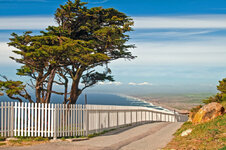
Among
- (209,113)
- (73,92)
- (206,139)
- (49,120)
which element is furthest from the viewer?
(73,92)

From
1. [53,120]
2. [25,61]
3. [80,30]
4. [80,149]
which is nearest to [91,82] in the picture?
[80,30]

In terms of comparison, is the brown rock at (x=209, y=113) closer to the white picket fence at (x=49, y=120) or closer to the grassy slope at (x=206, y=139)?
the grassy slope at (x=206, y=139)

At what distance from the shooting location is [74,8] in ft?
72.6

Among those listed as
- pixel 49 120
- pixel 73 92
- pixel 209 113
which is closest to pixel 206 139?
→ pixel 209 113

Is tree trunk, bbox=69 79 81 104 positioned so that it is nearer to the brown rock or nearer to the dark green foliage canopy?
the dark green foliage canopy

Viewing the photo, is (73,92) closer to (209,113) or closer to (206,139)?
(209,113)

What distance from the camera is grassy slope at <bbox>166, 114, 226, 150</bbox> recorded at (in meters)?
11.8

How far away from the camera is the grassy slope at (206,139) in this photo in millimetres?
11802

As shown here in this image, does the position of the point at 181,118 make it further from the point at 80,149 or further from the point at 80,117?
the point at 80,149

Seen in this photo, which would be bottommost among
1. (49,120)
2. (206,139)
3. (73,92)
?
(206,139)

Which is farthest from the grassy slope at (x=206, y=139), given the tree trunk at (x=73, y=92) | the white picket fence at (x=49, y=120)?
the tree trunk at (x=73, y=92)

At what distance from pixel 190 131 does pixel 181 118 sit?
71.4 ft

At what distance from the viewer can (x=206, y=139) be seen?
1283cm

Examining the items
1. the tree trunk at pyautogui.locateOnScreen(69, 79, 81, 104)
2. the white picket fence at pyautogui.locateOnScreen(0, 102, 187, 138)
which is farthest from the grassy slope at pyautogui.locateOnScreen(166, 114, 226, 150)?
the tree trunk at pyautogui.locateOnScreen(69, 79, 81, 104)
